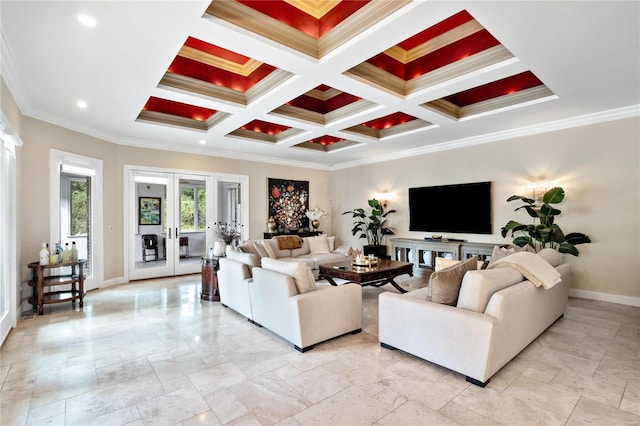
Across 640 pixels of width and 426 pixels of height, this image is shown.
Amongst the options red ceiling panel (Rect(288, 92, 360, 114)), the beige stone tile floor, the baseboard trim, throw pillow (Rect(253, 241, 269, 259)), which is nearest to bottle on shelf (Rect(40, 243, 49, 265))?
the beige stone tile floor

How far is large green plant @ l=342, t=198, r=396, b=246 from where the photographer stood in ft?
24.3

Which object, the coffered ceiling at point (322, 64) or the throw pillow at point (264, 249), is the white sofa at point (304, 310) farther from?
the coffered ceiling at point (322, 64)

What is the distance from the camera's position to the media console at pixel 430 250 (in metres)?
5.64

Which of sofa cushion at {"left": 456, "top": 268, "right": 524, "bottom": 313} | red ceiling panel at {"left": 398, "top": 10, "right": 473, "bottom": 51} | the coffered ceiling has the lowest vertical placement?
sofa cushion at {"left": 456, "top": 268, "right": 524, "bottom": 313}

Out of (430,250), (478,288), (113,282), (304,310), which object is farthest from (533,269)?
(113,282)

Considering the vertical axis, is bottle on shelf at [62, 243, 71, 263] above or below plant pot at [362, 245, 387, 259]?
above

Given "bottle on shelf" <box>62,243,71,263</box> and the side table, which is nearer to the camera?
"bottle on shelf" <box>62,243,71,263</box>

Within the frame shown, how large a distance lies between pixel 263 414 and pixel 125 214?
5349mm

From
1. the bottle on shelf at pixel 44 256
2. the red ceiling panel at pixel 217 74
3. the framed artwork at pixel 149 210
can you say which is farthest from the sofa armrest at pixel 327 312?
the framed artwork at pixel 149 210

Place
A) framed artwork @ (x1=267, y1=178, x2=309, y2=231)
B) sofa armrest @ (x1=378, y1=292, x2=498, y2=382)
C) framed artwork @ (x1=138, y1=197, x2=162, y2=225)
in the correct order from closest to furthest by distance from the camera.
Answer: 1. sofa armrest @ (x1=378, y1=292, x2=498, y2=382)
2. framed artwork @ (x1=138, y1=197, x2=162, y2=225)
3. framed artwork @ (x1=267, y1=178, x2=309, y2=231)

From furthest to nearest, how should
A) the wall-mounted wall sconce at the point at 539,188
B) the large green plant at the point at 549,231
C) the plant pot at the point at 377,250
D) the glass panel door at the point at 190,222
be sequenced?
1. the plant pot at the point at 377,250
2. the glass panel door at the point at 190,222
3. the wall-mounted wall sconce at the point at 539,188
4. the large green plant at the point at 549,231

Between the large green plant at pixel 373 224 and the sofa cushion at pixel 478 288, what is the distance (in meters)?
4.74

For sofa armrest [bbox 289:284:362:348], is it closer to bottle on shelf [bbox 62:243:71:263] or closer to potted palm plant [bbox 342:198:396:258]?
bottle on shelf [bbox 62:243:71:263]

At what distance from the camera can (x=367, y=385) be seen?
7.89ft
